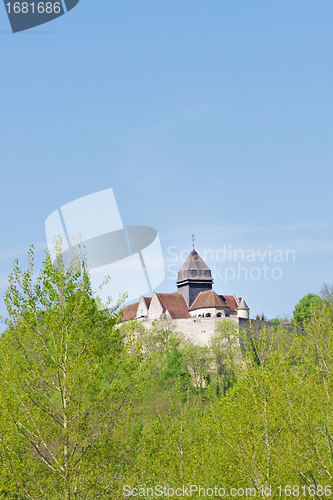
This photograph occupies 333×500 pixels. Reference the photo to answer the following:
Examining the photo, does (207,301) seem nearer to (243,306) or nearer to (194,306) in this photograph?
(194,306)

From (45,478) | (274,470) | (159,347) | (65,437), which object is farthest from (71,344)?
(159,347)

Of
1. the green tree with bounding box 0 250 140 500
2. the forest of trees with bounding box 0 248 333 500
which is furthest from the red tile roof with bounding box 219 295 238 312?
the green tree with bounding box 0 250 140 500

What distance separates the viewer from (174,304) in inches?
2203

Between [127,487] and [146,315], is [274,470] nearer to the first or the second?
[127,487]

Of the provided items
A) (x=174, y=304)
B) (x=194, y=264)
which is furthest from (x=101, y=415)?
(x=194, y=264)

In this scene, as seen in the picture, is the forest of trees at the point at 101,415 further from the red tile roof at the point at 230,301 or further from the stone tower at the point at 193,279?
the stone tower at the point at 193,279

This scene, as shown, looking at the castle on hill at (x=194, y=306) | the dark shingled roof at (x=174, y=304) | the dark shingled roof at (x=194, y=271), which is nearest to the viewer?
the castle on hill at (x=194, y=306)

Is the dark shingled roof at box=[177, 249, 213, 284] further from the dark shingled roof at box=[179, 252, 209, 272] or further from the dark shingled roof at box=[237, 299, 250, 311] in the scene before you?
the dark shingled roof at box=[237, 299, 250, 311]

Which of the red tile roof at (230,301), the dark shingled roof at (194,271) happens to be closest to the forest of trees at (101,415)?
the red tile roof at (230,301)

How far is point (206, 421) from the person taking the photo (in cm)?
1345

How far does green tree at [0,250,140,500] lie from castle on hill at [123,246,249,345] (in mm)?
42007

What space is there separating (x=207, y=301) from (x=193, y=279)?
3928 mm

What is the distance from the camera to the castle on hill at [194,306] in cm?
5269

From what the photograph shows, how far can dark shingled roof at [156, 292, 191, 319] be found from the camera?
54.9m
